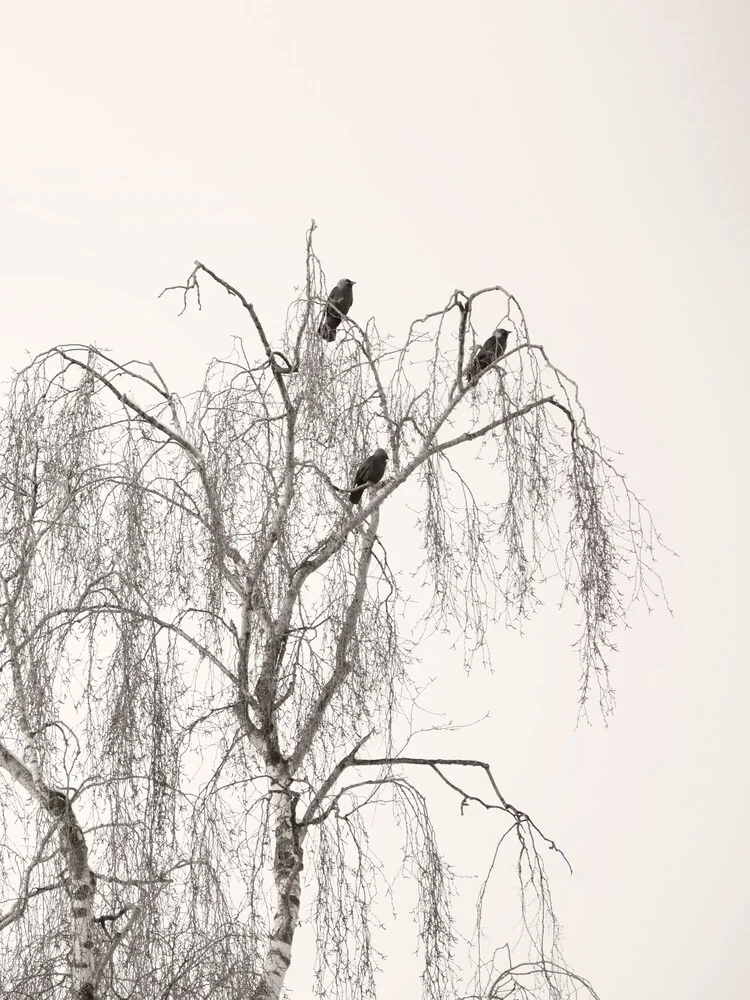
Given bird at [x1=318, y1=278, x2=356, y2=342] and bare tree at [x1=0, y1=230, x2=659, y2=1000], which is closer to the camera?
bare tree at [x1=0, y1=230, x2=659, y2=1000]

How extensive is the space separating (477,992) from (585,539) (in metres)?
1.19

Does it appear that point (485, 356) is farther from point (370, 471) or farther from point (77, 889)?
point (77, 889)

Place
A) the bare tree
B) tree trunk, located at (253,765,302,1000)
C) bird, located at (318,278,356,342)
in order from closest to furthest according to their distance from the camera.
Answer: the bare tree → tree trunk, located at (253,765,302,1000) → bird, located at (318,278,356,342)

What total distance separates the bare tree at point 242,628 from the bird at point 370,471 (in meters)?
0.05

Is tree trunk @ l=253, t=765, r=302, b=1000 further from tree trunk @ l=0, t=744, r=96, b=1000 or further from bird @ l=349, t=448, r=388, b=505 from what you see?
bird @ l=349, t=448, r=388, b=505

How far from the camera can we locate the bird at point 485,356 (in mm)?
3664

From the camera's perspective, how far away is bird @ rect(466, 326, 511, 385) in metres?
→ 3.66

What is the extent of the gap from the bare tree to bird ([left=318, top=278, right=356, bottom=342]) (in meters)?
0.04

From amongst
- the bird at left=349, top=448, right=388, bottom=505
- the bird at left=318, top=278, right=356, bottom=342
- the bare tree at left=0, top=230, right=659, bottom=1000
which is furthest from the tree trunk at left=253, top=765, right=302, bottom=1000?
the bird at left=318, top=278, right=356, bottom=342

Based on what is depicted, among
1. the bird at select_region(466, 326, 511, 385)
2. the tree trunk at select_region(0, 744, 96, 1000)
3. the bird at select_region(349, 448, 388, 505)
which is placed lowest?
the tree trunk at select_region(0, 744, 96, 1000)

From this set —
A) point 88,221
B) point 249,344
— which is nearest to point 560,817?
point 249,344

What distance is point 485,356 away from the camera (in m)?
3.80

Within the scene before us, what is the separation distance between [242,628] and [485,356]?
967 millimetres

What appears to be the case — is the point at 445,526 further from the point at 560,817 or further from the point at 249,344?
the point at 249,344
